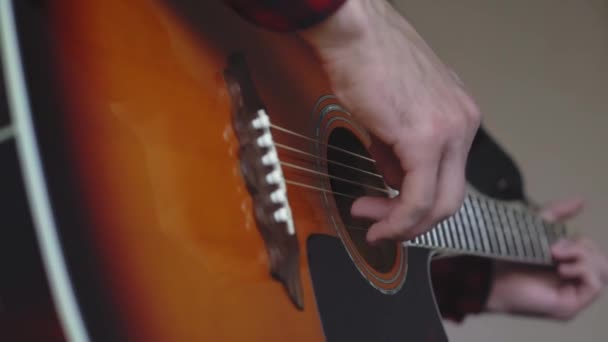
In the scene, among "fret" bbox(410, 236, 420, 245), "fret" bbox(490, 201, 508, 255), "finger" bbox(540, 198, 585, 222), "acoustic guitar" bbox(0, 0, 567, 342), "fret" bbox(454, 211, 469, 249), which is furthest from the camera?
"finger" bbox(540, 198, 585, 222)

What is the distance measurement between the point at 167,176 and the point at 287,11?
14 cm

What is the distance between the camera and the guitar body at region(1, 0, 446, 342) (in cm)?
36

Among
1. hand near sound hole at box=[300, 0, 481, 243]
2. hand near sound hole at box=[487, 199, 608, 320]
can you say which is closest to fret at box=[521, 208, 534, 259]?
hand near sound hole at box=[487, 199, 608, 320]

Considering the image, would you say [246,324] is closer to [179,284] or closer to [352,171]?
[179,284]

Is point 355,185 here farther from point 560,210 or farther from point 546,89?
point 546,89

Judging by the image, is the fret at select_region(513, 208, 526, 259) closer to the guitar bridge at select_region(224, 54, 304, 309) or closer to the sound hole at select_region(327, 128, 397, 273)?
the sound hole at select_region(327, 128, 397, 273)

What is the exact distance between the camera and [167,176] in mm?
416

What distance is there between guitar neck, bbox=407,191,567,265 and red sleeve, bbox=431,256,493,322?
3.9 inches

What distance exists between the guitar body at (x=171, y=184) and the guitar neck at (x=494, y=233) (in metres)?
0.22

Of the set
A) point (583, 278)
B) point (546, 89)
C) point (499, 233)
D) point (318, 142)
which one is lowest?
point (583, 278)

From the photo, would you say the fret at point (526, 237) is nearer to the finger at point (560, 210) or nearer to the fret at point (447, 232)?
the finger at point (560, 210)

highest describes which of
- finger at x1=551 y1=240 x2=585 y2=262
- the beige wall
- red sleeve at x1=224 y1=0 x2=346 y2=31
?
the beige wall

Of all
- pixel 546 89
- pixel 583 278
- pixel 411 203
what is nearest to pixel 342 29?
pixel 411 203

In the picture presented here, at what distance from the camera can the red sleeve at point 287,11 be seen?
0.44 metres
